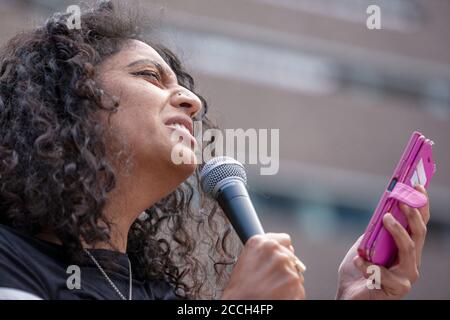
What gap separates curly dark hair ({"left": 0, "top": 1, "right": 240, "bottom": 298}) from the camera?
8.11ft

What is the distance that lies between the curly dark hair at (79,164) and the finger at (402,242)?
30.9 inches

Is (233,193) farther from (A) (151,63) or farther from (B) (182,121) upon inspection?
(A) (151,63)

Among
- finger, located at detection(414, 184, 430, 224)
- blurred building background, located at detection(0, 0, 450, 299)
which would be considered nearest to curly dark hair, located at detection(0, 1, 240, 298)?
finger, located at detection(414, 184, 430, 224)

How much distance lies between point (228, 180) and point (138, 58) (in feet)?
2.29

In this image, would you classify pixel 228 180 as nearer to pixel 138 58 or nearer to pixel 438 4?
pixel 138 58

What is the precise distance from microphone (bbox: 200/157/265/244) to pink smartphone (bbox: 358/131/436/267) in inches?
13.7

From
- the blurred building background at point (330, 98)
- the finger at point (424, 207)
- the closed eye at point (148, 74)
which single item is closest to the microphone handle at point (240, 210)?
the finger at point (424, 207)

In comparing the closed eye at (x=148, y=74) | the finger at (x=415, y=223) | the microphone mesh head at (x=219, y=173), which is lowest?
the finger at (x=415, y=223)

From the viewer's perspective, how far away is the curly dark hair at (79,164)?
8.11ft

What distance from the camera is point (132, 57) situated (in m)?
2.88

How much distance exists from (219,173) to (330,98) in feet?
55.2

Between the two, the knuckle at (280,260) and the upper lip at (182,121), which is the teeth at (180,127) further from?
the knuckle at (280,260)

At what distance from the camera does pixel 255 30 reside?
722 inches
